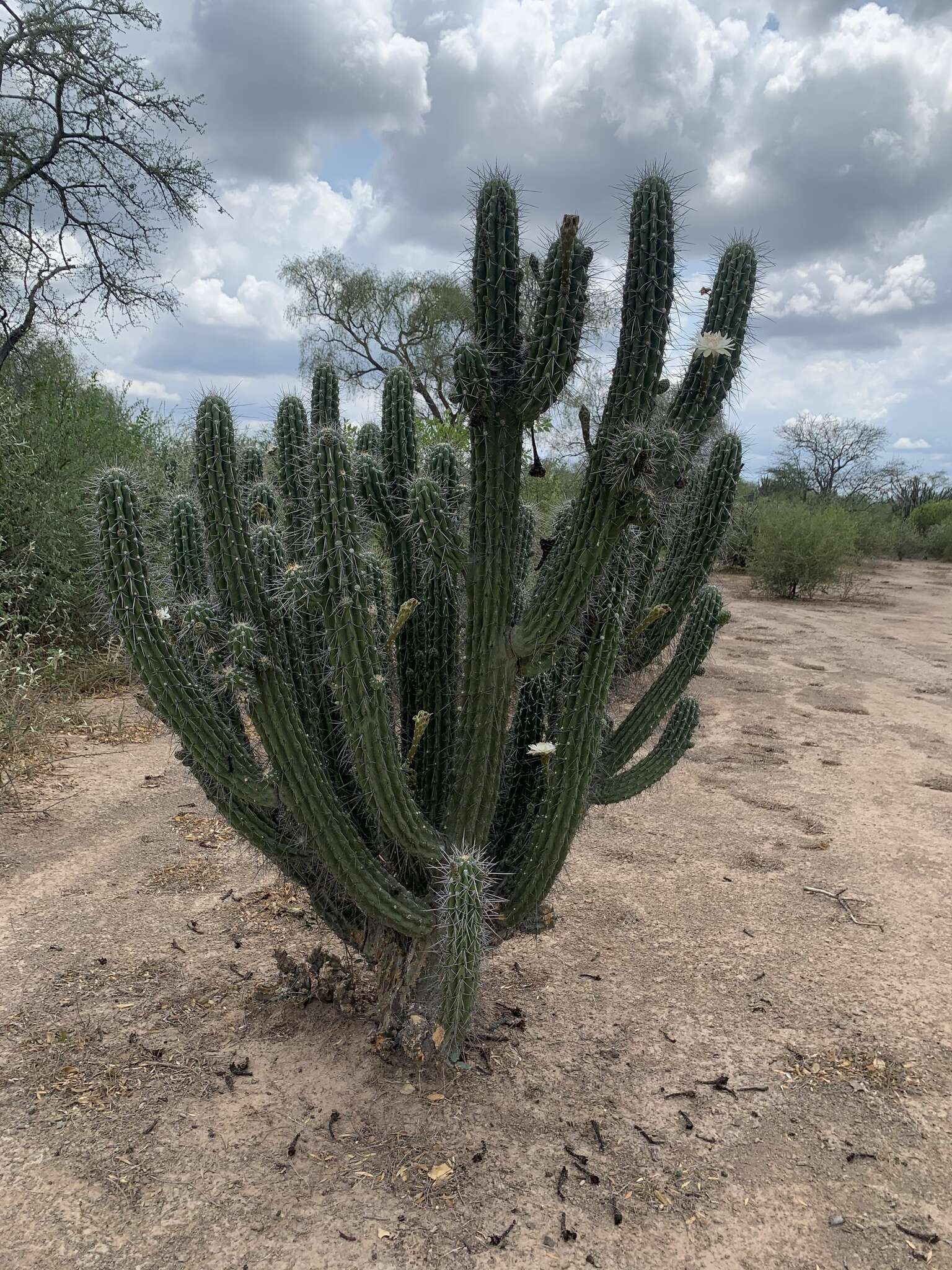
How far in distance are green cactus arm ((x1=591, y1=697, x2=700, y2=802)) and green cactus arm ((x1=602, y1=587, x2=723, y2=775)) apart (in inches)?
3.0

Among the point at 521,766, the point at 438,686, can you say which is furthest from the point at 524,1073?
the point at 438,686

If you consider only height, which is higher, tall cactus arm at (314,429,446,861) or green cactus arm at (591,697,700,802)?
tall cactus arm at (314,429,446,861)

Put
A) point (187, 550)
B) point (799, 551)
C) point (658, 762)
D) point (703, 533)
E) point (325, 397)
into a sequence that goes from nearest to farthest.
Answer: point (187, 550)
point (703, 533)
point (325, 397)
point (658, 762)
point (799, 551)

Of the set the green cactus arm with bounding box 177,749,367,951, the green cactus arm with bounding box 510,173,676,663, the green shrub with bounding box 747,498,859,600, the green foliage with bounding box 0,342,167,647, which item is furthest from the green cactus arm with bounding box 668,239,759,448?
the green shrub with bounding box 747,498,859,600

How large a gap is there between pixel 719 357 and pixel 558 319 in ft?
1.85

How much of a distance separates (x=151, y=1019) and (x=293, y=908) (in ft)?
3.34

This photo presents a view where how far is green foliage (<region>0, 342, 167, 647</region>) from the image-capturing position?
7.47 metres

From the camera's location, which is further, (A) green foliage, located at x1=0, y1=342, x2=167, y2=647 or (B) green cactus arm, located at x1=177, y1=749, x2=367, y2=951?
(A) green foliage, located at x1=0, y1=342, x2=167, y2=647

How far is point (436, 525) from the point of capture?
2584 millimetres

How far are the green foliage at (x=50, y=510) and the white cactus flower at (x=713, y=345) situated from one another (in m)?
5.18

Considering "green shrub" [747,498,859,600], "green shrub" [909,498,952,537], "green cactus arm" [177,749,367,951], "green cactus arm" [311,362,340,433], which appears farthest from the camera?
"green shrub" [909,498,952,537]

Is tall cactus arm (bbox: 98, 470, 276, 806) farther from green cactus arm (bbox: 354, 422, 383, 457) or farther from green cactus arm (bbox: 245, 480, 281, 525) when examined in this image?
green cactus arm (bbox: 354, 422, 383, 457)

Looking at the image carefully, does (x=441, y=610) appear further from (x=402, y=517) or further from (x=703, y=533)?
(x=703, y=533)

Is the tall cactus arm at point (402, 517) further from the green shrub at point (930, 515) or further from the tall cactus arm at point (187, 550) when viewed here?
the green shrub at point (930, 515)
